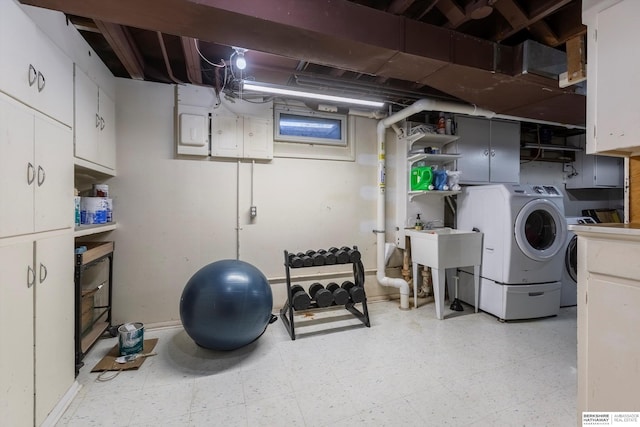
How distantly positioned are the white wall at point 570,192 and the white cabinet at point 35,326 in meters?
5.71

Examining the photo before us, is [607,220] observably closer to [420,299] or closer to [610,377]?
[420,299]

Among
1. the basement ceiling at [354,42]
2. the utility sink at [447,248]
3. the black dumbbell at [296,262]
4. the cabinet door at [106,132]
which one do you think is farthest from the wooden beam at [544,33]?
the cabinet door at [106,132]

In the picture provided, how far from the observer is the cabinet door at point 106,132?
240 centimetres

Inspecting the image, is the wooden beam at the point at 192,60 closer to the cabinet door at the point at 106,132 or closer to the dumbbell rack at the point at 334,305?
the cabinet door at the point at 106,132

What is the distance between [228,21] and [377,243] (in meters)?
2.88

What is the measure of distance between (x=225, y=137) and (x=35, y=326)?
7.19 ft

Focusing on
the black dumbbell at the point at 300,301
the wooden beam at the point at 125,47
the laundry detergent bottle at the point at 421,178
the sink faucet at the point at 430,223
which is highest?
the wooden beam at the point at 125,47

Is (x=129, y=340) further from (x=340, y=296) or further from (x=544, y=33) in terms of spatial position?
(x=544, y=33)

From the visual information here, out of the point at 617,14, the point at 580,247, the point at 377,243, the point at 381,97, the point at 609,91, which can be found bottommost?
the point at 377,243

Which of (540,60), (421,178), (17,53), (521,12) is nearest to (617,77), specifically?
(521,12)

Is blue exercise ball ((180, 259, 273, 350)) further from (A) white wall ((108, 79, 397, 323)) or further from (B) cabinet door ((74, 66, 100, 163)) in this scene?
(B) cabinet door ((74, 66, 100, 163))

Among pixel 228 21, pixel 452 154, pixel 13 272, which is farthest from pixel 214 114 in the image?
pixel 452 154

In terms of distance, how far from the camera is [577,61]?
1438mm

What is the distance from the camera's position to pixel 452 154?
354 cm
